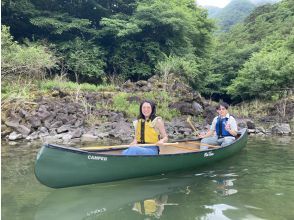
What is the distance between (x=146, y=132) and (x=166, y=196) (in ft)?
5.00

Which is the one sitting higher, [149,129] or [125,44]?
[125,44]

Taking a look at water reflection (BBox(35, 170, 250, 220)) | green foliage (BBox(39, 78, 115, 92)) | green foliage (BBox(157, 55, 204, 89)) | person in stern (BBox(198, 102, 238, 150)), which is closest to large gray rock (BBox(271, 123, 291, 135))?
person in stern (BBox(198, 102, 238, 150))

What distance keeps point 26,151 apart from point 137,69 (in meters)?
12.7

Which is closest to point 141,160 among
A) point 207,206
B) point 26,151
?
point 207,206

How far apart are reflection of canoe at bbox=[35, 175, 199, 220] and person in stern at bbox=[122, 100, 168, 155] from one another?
63 centimetres

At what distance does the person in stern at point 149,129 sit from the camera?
699 cm

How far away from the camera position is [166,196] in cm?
612

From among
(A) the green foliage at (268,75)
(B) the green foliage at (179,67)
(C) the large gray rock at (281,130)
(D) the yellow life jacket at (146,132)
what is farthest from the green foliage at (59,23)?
(D) the yellow life jacket at (146,132)

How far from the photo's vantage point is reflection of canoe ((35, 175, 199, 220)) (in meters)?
5.22

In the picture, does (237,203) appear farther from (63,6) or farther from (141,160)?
(63,6)

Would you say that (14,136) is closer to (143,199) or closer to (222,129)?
(222,129)

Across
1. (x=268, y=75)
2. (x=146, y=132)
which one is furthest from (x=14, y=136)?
(x=268, y=75)

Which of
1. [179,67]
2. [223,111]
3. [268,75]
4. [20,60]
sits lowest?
[223,111]

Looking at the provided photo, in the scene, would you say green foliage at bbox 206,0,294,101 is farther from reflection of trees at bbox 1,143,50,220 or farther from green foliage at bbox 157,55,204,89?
reflection of trees at bbox 1,143,50,220
